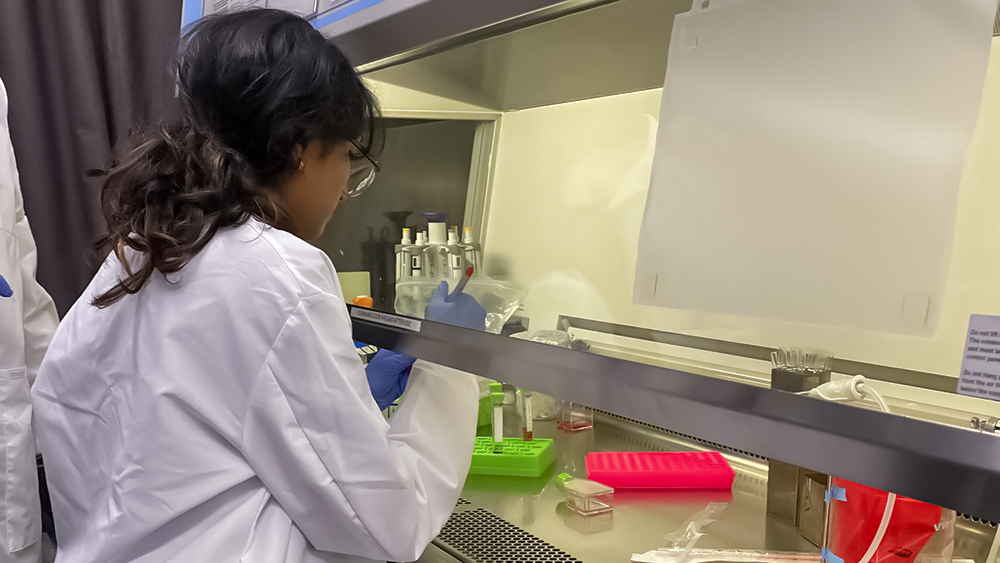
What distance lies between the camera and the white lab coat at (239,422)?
76cm

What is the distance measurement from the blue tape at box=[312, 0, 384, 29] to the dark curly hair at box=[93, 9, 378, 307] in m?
0.09

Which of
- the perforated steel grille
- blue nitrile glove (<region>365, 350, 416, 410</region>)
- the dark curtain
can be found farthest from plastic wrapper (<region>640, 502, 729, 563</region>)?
the dark curtain

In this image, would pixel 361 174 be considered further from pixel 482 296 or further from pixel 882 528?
pixel 882 528

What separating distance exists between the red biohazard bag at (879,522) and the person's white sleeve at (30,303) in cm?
146

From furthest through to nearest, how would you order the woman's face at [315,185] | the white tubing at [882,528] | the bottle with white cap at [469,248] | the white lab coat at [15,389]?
the white lab coat at [15,389]
the bottle with white cap at [469,248]
the woman's face at [315,185]
the white tubing at [882,528]

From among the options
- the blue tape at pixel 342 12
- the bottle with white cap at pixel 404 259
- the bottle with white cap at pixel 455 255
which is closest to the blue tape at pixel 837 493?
the bottle with white cap at pixel 455 255

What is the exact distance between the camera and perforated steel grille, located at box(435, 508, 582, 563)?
96 centimetres

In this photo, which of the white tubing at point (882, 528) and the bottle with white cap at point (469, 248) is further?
the bottle with white cap at point (469, 248)

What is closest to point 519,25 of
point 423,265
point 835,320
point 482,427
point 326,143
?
point 326,143

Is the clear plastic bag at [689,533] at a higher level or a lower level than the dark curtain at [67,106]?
lower

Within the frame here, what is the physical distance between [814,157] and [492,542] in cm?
72

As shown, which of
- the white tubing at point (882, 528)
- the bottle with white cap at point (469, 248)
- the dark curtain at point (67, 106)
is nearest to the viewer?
the white tubing at point (882, 528)

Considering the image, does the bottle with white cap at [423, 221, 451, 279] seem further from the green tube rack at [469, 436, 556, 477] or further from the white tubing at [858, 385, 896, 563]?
the white tubing at [858, 385, 896, 563]

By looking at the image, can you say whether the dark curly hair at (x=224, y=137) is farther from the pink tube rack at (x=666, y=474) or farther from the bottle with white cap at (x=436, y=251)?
the pink tube rack at (x=666, y=474)
